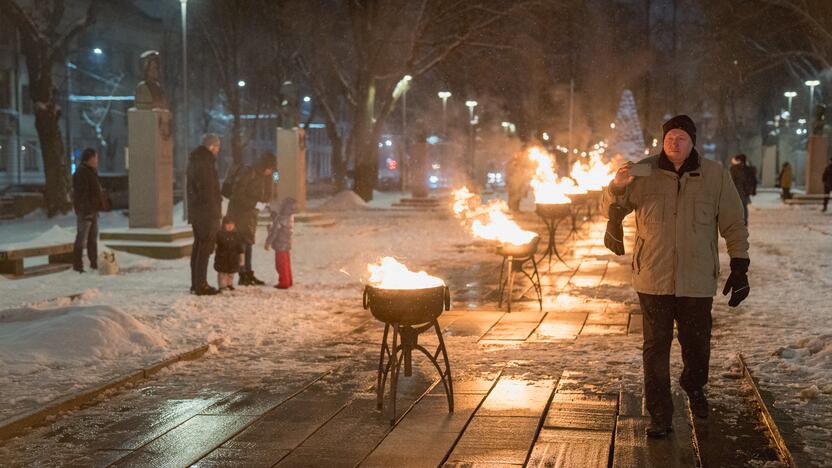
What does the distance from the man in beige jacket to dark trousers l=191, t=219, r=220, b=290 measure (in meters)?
7.38

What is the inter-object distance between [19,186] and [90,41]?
22981 millimetres

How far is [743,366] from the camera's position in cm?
786

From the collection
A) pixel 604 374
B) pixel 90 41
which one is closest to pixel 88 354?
pixel 604 374

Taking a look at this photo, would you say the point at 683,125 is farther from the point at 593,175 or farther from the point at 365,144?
the point at 365,144

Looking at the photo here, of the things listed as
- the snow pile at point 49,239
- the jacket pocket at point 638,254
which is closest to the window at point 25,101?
the snow pile at point 49,239

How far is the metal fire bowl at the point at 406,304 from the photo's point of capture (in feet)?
21.5

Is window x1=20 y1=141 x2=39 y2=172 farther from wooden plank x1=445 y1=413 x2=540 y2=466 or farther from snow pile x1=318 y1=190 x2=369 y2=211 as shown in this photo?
wooden plank x1=445 y1=413 x2=540 y2=466

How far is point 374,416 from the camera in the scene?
666 cm

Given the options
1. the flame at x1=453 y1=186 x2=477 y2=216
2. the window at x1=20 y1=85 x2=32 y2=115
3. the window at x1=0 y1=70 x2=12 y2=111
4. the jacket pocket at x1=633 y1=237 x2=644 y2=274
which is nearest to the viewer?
the jacket pocket at x1=633 y1=237 x2=644 y2=274

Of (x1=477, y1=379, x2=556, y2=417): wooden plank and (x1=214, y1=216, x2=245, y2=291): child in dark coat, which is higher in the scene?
(x1=214, y1=216, x2=245, y2=291): child in dark coat

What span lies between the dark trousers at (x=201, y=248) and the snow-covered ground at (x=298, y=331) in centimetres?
29

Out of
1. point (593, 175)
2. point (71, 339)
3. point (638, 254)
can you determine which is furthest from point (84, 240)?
point (593, 175)

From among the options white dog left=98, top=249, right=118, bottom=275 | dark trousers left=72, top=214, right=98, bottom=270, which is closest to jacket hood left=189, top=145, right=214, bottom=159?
white dog left=98, top=249, right=118, bottom=275

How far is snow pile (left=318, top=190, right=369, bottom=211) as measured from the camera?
3742 centimetres
